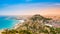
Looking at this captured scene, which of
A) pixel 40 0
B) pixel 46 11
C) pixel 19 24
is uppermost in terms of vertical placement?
→ pixel 40 0

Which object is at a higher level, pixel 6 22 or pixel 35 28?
pixel 6 22

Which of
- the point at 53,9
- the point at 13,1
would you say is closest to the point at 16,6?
the point at 13,1

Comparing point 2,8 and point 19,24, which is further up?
point 2,8

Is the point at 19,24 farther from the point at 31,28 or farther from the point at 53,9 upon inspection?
the point at 53,9

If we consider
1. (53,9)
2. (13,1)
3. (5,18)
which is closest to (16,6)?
(13,1)

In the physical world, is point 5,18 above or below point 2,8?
below

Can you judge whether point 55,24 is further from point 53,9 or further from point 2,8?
point 2,8
